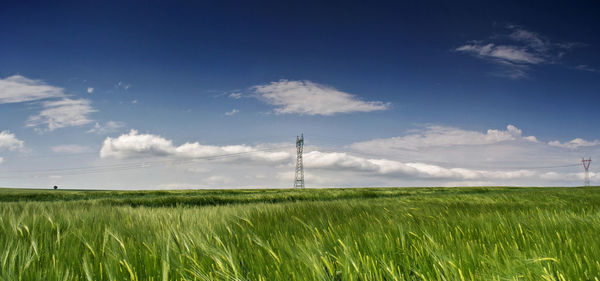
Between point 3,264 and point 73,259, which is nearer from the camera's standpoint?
point 3,264

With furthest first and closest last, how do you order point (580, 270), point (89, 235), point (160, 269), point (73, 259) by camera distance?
point (89, 235)
point (73, 259)
point (160, 269)
point (580, 270)

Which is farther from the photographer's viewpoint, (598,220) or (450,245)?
(598,220)

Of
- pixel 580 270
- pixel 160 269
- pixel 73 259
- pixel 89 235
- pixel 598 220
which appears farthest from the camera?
pixel 598 220

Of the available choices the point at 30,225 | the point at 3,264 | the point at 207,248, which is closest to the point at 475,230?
the point at 207,248

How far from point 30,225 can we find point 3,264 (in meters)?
1.91

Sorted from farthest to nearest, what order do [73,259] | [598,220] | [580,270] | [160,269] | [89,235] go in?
[598,220] → [89,235] → [73,259] → [160,269] → [580,270]

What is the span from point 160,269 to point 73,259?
23.8 inches

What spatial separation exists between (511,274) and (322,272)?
0.80 meters

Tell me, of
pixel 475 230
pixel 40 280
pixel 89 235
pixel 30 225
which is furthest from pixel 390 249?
pixel 30 225

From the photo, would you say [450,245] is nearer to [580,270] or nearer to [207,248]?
[580,270]

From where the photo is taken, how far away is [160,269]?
65.1 inches

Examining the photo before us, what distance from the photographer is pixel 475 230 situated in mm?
2594

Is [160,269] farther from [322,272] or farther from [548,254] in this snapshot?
[548,254]

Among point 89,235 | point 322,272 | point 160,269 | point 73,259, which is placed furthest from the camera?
point 89,235
